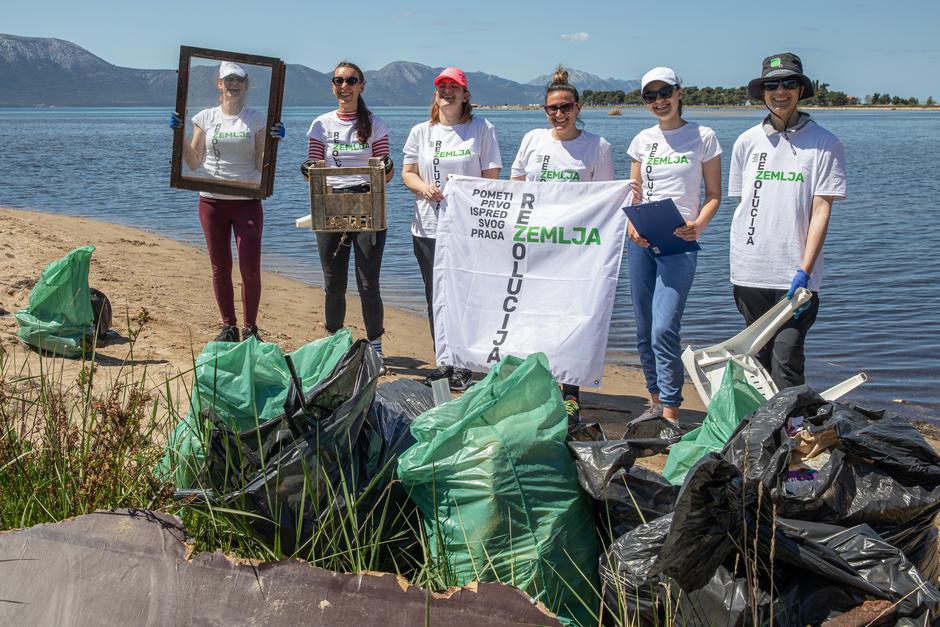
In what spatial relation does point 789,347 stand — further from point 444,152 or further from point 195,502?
point 195,502

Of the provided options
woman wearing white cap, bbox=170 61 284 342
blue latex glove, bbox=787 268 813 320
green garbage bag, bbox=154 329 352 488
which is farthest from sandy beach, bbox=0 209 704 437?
blue latex glove, bbox=787 268 813 320

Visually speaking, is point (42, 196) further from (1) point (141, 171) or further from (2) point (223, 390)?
(2) point (223, 390)

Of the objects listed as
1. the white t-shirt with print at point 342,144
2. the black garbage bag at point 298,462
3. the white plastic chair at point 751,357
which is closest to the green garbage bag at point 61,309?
the white t-shirt with print at point 342,144

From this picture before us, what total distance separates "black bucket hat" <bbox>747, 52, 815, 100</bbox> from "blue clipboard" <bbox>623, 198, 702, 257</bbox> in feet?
2.49

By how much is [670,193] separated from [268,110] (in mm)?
2766

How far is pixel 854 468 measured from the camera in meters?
2.86

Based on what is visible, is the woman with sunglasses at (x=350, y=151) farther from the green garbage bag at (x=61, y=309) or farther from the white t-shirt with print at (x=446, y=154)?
the green garbage bag at (x=61, y=309)

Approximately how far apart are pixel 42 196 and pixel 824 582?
21.2 m

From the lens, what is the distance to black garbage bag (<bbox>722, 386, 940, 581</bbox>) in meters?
2.78

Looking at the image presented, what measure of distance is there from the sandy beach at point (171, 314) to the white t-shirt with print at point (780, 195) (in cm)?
141

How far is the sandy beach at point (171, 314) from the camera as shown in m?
5.97

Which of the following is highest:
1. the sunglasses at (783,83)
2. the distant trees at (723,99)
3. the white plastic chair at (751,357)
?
the distant trees at (723,99)

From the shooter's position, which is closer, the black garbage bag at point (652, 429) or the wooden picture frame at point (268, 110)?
the black garbage bag at point (652, 429)

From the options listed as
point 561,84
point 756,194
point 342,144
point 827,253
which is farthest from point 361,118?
point 827,253
